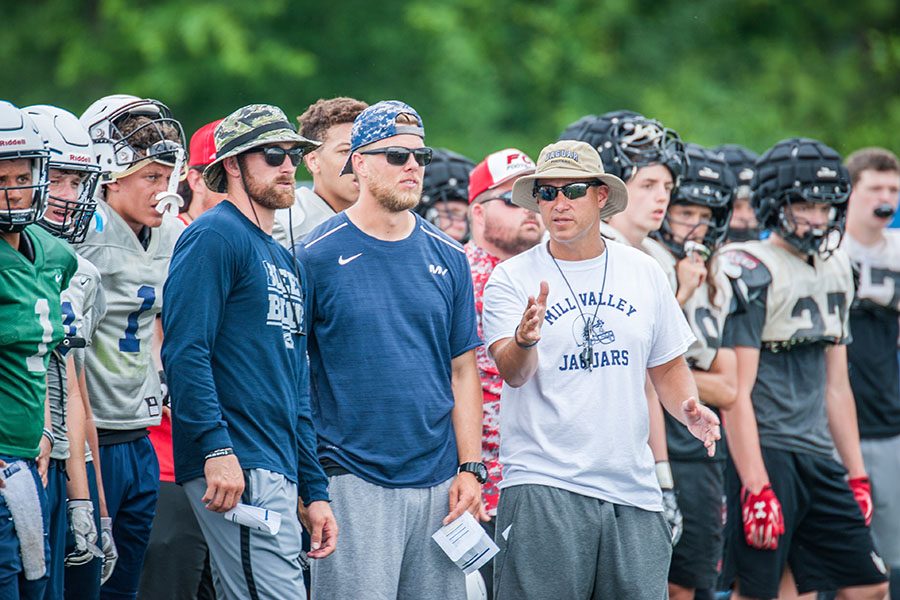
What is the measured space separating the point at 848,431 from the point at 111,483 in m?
4.21

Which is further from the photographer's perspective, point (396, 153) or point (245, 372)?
point (396, 153)

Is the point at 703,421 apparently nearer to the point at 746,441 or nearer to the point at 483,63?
the point at 746,441

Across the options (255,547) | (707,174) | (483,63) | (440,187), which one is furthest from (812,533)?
(483,63)

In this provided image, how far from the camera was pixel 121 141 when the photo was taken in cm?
598

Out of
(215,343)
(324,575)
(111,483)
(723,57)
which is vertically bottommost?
(324,575)

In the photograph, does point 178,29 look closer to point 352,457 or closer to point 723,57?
point 723,57

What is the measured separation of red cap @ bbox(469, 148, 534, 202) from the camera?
6977mm

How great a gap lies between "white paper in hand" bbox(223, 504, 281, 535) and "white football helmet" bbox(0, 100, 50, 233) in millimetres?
1223

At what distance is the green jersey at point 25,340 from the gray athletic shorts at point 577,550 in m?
1.94

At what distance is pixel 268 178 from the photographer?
5227mm

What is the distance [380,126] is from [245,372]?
4.02 ft

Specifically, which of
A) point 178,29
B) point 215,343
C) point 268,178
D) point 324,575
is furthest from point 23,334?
point 178,29

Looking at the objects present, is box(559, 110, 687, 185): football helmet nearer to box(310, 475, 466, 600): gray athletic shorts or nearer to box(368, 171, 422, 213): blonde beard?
box(368, 171, 422, 213): blonde beard

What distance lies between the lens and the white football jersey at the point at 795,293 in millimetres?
7457
